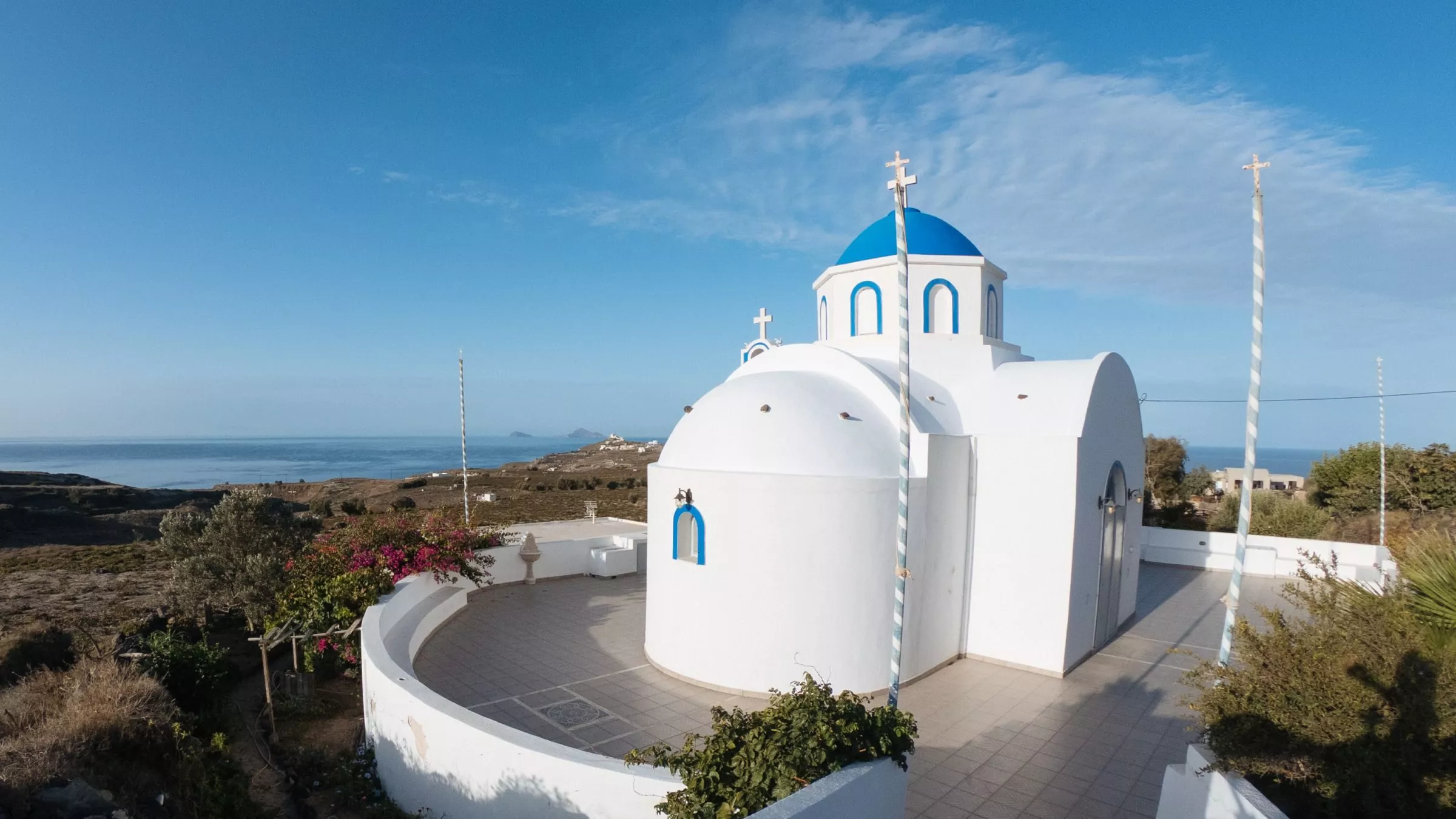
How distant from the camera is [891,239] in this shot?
39.5 ft

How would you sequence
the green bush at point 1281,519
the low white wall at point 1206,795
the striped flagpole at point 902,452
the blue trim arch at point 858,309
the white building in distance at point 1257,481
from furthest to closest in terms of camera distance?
the white building in distance at point 1257,481 < the green bush at point 1281,519 < the blue trim arch at point 858,309 < the striped flagpole at point 902,452 < the low white wall at point 1206,795

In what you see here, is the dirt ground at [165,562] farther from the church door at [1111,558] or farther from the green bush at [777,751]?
the church door at [1111,558]

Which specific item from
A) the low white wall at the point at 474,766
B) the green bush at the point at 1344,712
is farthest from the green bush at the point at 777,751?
the green bush at the point at 1344,712

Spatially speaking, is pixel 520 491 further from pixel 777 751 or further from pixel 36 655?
pixel 777 751

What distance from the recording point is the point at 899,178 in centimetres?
642

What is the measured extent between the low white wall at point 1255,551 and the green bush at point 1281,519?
4.57 feet

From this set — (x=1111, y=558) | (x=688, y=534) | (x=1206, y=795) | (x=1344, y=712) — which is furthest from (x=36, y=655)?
(x=1111, y=558)

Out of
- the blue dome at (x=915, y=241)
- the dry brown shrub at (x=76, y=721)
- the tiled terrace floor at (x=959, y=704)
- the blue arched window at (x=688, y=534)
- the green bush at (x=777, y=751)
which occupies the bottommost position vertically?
the tiled terrace floor at (x=959, y=704)

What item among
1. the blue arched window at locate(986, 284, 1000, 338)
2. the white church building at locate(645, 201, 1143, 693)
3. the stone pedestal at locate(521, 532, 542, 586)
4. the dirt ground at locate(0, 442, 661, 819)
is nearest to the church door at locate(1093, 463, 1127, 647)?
the white church building at locate(645, 201, 1143, 693)

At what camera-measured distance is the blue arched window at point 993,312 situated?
12383mm

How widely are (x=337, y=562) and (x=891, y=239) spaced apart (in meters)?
10.0

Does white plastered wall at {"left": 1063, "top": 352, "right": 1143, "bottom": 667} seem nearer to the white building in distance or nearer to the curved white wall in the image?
the curved white wall

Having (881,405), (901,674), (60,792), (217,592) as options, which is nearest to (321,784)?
(60,792)

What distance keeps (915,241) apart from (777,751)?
9414 millimetres
